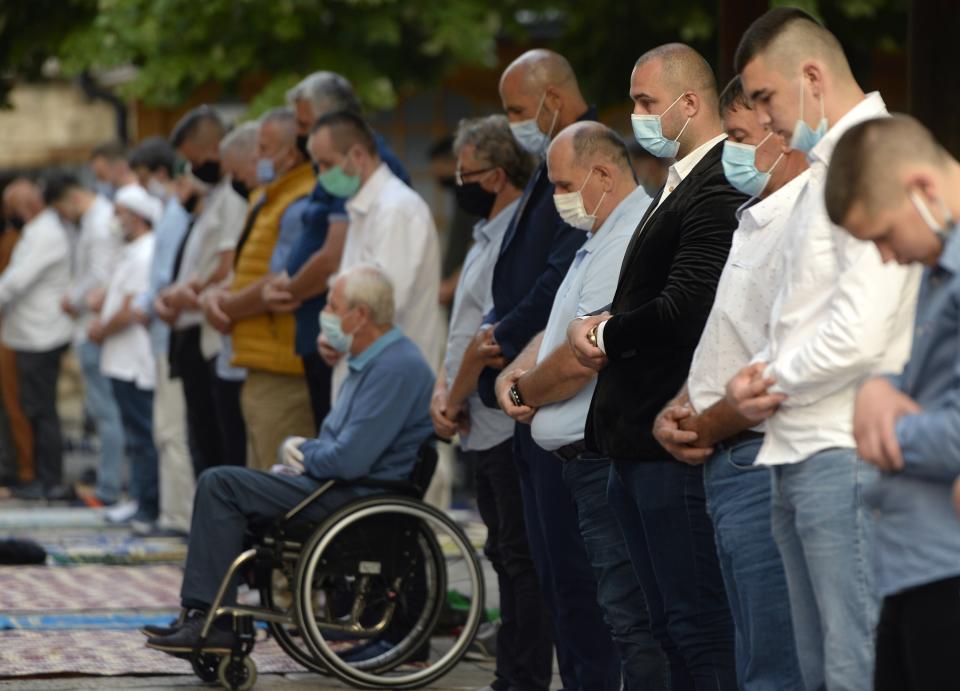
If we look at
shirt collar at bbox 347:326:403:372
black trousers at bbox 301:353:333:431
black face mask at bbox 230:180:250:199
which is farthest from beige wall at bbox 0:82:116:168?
shirt collar at bbox 347:326:403:372

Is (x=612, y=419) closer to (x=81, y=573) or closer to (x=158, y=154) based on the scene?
(x=81, y=573)

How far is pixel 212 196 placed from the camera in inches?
434

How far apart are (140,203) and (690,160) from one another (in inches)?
331

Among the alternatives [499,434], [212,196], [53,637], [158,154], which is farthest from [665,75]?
[158,154]

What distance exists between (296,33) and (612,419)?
12.2 meters

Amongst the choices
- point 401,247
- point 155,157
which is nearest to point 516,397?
point 401,247

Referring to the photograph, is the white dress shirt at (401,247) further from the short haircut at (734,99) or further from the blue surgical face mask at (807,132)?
the blue surgical face mask at (807,132)

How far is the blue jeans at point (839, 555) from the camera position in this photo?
13.8 feet

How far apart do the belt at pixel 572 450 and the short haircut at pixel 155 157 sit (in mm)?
7983

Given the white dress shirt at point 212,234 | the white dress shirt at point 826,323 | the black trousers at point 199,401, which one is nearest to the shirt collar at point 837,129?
the white dress shirt at point 826,323

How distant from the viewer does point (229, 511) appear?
743 cm

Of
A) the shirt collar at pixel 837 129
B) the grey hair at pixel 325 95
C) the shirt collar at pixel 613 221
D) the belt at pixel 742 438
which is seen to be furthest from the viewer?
the grey hair at pixel 325 95

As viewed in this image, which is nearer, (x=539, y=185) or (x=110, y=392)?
(x=539, y=185)

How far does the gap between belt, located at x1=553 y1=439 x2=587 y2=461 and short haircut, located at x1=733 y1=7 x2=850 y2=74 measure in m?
1.62
